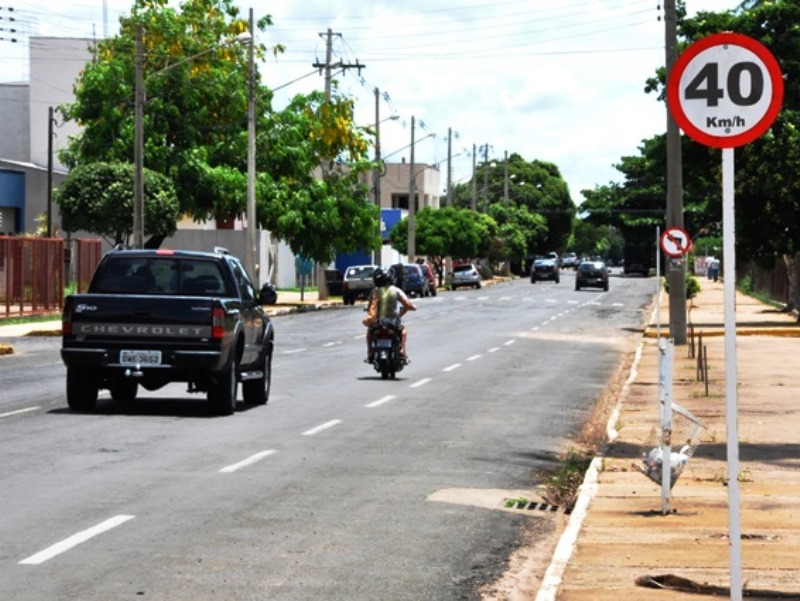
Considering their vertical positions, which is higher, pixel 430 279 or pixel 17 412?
pixel 430 279

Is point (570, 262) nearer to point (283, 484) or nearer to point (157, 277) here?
point (157, 277)

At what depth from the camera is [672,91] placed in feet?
28.7

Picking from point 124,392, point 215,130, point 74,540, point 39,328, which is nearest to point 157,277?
point 124,392

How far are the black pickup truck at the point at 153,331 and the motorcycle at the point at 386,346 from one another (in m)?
6.12

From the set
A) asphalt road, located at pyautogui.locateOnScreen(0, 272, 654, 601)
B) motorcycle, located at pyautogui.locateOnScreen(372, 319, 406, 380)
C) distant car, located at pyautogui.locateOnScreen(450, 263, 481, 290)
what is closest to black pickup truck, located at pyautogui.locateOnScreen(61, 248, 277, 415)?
asphalt road, located at pyautogui.locateOnScreen(0, 272, 654, 601)

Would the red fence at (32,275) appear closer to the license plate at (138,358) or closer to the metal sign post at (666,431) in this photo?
the license plate at (138,358)

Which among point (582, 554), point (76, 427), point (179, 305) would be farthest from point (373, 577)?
point (179, 305)

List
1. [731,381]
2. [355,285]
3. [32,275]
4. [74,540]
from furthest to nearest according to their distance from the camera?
[355,285]
[32,275]
[74,540]
[731,381]

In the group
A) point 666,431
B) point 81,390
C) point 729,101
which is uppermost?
point 729,101

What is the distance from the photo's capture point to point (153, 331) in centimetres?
1992

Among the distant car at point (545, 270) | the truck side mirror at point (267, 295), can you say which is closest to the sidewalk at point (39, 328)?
the truck side mirror at point (267, 295)

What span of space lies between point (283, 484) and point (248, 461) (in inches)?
62.4

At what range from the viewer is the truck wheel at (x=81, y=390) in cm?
2042

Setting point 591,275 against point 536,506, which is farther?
point 591,275
